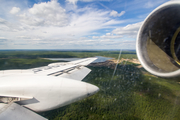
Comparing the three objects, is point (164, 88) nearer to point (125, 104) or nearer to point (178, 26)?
point (125, 104)

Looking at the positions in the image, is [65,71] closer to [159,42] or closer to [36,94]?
[36,94]

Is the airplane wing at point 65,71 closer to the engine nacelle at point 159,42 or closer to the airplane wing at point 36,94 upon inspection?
the airplane wing at point 36,94

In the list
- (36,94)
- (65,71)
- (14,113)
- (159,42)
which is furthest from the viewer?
(65,71)

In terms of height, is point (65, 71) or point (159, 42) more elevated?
point (159, 42)

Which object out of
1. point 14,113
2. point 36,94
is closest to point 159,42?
point 36,94

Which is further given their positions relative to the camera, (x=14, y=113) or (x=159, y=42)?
(x=159, y=42)

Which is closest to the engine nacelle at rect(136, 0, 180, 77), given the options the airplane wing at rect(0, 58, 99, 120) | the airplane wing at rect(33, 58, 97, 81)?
the airplane wing at rect(0, 58, 99, 120)

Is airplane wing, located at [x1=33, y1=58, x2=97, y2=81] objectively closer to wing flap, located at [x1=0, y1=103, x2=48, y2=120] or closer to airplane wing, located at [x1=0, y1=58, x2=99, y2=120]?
airplane wing, located at [x1=0, y1=58, x2=99, y2=120]

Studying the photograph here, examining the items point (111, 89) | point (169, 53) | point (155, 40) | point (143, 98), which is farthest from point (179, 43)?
point (111, 89)
